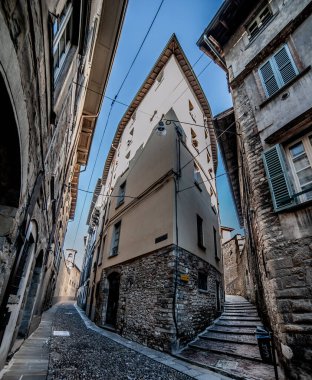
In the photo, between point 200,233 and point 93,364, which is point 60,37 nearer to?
point 93,364

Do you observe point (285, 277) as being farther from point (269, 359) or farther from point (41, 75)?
point (41, 75)

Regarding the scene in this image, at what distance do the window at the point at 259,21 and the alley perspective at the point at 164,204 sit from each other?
0.13ft

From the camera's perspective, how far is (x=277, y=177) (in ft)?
15.3

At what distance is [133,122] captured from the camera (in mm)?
16406

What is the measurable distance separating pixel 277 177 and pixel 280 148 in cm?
76

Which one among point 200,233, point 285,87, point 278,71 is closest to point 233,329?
point 200,233

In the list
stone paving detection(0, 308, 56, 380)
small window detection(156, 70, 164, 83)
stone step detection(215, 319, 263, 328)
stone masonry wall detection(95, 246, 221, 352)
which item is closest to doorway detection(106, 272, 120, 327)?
stone masonry wall detection(95, 246, 221, 352)

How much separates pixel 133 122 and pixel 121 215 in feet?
27.3

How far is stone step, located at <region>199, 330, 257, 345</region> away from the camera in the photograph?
5.93 meters

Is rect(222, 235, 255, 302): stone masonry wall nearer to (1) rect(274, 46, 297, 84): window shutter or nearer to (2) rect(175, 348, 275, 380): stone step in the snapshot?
(2) rect(175, 348, 275, 380): stone step

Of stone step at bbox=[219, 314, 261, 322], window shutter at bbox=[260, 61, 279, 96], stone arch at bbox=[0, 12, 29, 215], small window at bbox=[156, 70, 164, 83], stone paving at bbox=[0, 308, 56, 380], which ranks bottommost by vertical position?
stone paving at bbox=[0, 308, 56, 380]

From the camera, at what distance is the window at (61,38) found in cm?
330

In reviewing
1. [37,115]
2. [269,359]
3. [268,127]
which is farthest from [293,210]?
[37,115]

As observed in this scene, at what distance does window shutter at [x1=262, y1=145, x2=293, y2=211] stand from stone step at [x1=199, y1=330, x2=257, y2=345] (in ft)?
13.6
